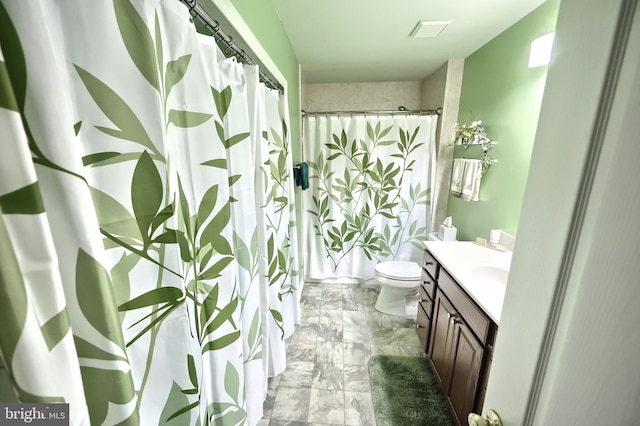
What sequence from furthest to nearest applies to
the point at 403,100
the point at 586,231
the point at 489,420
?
the point at 403,100 < the point at 489,420 < the point at 586,231

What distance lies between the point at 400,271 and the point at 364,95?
2.22m

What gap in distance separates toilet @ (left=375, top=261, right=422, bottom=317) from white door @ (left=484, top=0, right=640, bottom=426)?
1.90 m

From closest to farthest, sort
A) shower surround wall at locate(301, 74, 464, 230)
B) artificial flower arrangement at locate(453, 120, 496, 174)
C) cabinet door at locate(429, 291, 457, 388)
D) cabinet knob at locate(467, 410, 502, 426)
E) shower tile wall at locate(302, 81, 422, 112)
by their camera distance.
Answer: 1. cabinet knob at locate(467, 410, 502, 426)
2. cabinet door at locate(429, 291, 457, 388)
3. artificial flower arrangement at locate(453, 120, 496, 174)
4. shower surround wall at locate(301, 74, 464, 230)
5. shower tile wall at locate(302, 81, 422, 112)

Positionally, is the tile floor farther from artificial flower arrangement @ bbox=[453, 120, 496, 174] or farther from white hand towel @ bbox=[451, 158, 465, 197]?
artificial flower arrangement @ bbox=[453, 120, 496, 174]

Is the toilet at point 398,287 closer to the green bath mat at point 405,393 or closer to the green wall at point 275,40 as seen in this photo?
the green bath mat at point 405,393

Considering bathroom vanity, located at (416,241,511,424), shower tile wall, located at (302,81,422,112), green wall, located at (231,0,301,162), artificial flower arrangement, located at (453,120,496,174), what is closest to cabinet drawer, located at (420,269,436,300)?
bathroom vanity, located at (416,241,511,424)

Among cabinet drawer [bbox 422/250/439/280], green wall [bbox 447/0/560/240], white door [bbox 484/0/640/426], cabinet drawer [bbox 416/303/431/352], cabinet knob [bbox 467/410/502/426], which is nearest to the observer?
white door [bbox 484/0/640/426]

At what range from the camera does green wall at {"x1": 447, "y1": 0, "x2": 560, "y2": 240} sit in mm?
1555

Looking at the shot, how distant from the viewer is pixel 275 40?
Result: 5.46ft

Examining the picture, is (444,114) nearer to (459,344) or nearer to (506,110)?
(506,110)

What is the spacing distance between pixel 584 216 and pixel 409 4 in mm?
1789

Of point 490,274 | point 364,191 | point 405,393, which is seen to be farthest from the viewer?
point 364,191

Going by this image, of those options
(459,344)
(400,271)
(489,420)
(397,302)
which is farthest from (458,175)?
(489,420)

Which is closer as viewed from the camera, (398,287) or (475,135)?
(475,135)
